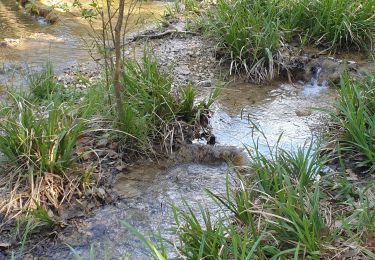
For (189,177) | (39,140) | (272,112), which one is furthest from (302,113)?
(39,140)

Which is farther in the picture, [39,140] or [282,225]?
[39,140]

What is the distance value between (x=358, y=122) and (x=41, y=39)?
5760 mm

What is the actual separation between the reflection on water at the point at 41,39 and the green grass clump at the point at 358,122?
2.71 metres

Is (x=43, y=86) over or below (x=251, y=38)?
below

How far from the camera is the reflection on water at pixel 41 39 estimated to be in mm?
6855

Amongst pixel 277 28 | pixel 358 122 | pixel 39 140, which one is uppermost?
pixel 277 28

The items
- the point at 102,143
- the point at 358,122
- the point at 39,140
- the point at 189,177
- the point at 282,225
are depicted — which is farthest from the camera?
the point at 102,143

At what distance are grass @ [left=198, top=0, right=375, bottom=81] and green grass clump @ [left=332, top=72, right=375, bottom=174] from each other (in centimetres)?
143

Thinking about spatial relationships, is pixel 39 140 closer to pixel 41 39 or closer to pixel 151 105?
pixel 151 105

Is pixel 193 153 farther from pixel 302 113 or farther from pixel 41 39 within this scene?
pixel 41 39

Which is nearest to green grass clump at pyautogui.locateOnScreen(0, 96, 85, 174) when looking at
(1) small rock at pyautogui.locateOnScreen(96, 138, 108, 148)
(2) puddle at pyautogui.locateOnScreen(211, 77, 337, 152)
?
(1) small rock at pyautogui.locateOnScreen(96, 138, 108, 148)

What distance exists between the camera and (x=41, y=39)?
798 centimetres

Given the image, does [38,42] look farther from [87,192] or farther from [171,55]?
[87,192]

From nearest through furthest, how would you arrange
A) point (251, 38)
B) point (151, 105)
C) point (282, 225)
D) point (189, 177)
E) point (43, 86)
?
point (282, 225) → point (189, 177) → point (151, 105) → point (43, 86) → point (251, 38)
